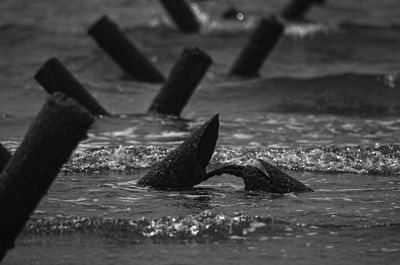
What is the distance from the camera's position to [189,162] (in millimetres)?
7520

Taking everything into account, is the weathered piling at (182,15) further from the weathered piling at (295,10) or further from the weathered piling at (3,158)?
the weathered piling at (3,158)

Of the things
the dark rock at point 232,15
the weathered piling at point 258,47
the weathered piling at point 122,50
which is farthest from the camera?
the dark rock at point 232,15

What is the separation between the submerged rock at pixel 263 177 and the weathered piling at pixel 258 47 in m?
6.23

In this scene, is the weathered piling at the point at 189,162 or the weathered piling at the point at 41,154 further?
the weathered piling at the point at 189,162

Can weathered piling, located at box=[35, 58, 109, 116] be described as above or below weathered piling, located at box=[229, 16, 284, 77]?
below

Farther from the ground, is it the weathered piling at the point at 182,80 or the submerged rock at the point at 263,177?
the weathered piling at the point at 182,80

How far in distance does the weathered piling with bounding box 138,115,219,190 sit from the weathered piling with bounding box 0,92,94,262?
7.24 ft

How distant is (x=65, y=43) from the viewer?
60.7 ft

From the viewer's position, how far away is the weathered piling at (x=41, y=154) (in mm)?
5168

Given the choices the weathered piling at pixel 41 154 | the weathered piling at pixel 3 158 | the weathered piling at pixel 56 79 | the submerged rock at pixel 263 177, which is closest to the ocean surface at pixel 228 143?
the submerged rock at pixel 263 177

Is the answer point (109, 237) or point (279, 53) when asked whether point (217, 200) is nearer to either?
point (109, 237)

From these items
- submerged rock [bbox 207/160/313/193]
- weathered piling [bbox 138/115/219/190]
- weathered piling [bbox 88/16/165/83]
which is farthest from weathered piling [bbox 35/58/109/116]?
submerged rock [bbox 207/160/313/193]

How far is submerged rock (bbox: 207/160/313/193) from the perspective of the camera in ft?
25.2

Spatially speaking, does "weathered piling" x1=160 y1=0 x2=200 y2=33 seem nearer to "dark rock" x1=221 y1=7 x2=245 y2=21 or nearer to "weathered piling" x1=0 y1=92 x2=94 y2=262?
"dark rock" x1=221 y1=7 x2=245 y2=21
